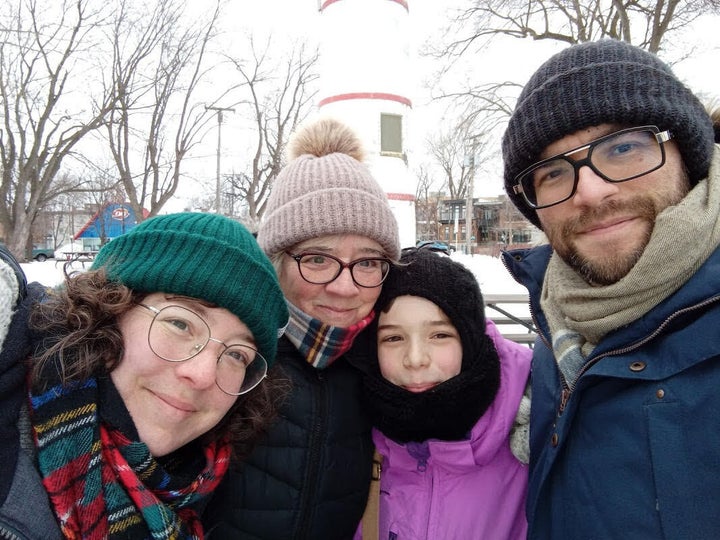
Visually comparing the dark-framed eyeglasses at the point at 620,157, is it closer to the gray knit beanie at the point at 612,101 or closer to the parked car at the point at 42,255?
the gray knit beanie at the point at 612,101

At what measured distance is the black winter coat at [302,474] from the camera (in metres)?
1.84

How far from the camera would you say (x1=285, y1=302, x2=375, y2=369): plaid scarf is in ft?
6.62

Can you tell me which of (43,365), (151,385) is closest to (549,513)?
(151,385)

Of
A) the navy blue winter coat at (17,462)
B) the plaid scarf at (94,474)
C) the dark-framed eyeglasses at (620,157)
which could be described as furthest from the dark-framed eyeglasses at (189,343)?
the dark-framed eyeglasses at (620,157)

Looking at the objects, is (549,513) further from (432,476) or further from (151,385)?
(151,385)

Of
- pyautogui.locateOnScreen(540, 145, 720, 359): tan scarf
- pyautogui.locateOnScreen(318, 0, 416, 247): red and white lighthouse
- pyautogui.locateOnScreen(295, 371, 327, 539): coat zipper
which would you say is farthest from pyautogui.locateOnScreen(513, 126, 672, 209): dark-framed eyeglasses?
pyautogui.locateOnScreen(318, 0, 416, 247): red and white lighthouse

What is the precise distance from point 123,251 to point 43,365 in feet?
1.40

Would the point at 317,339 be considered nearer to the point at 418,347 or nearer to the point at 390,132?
the point at 418,347

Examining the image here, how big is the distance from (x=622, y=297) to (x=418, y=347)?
2.72 ft

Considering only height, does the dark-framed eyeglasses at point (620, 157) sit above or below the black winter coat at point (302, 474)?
above

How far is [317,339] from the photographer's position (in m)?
2.03

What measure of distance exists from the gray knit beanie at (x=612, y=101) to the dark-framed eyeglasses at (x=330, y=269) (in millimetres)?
836

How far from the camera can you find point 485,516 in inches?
77.7

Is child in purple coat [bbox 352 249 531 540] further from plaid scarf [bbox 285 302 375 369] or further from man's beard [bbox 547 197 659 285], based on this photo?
man's beard [bbox 547 197 659 285]
